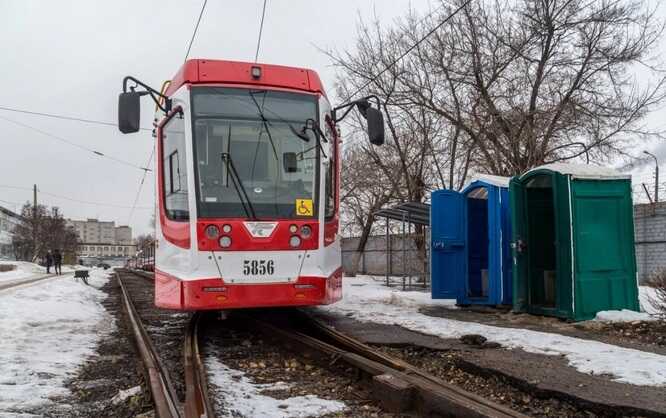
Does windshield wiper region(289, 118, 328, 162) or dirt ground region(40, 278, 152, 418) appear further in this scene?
windshield wiper region(289, 118, 328, 162)

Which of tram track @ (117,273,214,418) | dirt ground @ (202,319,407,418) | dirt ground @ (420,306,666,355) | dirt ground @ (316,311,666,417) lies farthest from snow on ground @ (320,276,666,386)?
tram track @ (117,273,214,418)

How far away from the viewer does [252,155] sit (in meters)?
7.59

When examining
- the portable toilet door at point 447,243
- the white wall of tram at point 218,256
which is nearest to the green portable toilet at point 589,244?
the portable toilet door at point 447,243

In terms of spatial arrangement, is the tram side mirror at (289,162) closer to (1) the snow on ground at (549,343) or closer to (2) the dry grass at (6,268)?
(1) the snow on ground at (549,343)

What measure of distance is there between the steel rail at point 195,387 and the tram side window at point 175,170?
171cm

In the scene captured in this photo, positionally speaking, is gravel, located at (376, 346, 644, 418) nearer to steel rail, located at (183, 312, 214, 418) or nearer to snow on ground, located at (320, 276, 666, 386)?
snow on ground, located at (320, 276, 666, 386)

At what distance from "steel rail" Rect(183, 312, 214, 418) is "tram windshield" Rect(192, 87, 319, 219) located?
1743mm

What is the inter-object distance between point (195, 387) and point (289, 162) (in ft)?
11.9

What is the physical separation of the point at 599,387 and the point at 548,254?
577cm

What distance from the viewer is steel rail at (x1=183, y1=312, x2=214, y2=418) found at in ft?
13.7

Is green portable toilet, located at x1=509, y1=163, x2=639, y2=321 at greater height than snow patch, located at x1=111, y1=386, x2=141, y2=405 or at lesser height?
greater

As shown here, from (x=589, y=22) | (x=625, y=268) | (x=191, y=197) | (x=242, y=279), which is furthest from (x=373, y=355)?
(x=589, y=22)

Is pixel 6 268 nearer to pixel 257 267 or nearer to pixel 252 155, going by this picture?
pixel 252 155

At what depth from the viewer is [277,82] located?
7.98m
